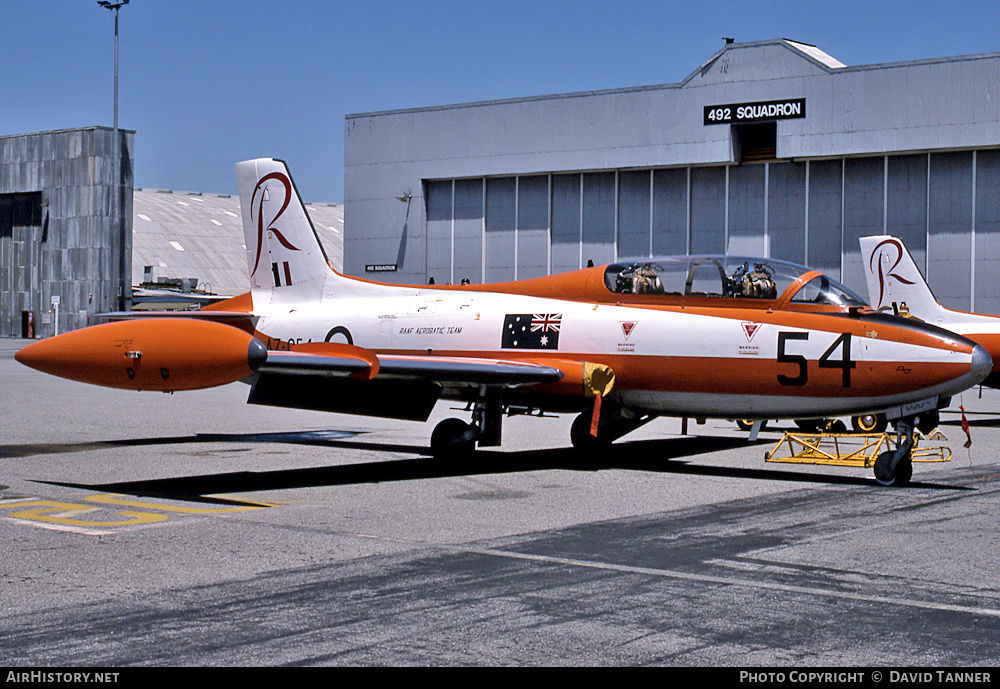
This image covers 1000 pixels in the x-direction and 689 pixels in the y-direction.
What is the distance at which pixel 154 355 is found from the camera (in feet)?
38.5

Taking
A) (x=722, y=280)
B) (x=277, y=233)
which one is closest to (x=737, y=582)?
(x=722, y=280)

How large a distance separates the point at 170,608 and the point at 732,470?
943cm

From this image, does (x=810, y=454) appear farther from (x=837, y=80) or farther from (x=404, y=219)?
(x=404, y=219)

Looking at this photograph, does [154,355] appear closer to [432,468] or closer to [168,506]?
[168,506]

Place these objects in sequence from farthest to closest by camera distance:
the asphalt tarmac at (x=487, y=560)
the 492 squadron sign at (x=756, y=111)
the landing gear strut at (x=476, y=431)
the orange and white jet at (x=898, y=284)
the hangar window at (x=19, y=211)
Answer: the hangar window at (x=19, y=211)
the 492 squadron sign at (x=756, y=111)
the orange and white jet at (x=898, y=284)
the landing gear strut at (x=476, y=431)
the asphalt tarmac at (x=487, y=560)

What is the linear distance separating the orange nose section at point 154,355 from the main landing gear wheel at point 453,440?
14.3ft

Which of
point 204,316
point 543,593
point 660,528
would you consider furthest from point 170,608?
point 204,316

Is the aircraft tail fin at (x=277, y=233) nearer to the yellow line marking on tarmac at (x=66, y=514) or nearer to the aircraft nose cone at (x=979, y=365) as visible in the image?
the yellow line marking on tarmac at (x=66, y=514)

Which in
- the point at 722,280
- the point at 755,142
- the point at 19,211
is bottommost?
the point at 722,280

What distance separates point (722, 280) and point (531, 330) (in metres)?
2.68

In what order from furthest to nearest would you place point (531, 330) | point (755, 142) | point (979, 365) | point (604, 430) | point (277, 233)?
point (755, 142) → point (277, 233) → point (604, 430) → point (531, 330) → point (979, 365)

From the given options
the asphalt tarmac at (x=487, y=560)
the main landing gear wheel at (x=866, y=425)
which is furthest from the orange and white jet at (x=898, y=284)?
the asphalt tarmac at (x=487, y=560)

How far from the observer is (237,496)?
1190 cm

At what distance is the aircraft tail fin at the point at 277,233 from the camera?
61.6 feet
